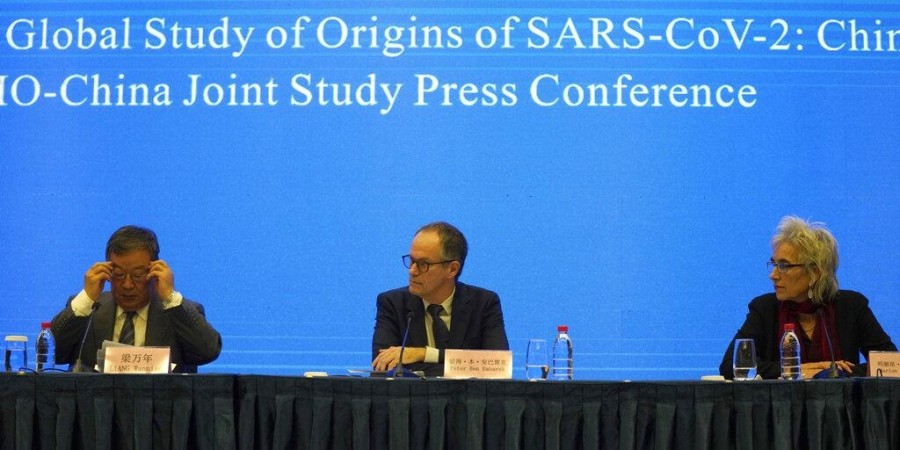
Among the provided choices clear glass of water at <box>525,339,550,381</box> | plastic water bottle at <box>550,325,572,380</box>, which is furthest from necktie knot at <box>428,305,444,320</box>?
clear glass of water at <box>525,339,550,381</box>

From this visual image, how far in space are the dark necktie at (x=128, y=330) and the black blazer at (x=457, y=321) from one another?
761 mm

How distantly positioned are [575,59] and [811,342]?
4.69ft

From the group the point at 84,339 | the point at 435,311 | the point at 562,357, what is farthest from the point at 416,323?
the point at 84,339

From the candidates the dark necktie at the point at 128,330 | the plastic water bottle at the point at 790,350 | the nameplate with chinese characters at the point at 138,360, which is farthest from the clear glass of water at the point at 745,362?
the dark necktie at the point at 128,330

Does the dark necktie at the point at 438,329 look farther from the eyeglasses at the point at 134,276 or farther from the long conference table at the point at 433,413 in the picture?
the long conference table at the point at 433,413

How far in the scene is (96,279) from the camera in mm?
3404

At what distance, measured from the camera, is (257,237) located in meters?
4.35

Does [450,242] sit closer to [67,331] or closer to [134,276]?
[134,276]

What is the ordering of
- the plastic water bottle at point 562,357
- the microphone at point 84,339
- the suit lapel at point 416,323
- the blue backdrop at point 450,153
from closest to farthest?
the microphone at point 84,339
the plastic water bottle at point 562,357
the suit lapel at point 416,323
the blue backdrop at point 450,153

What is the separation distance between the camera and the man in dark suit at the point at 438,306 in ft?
11.8

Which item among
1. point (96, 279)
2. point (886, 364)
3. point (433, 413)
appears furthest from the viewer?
point (96, 279)

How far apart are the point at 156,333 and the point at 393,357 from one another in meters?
0.80

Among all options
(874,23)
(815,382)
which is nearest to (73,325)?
(815,382)

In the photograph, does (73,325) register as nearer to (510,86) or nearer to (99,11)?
(99,11)
